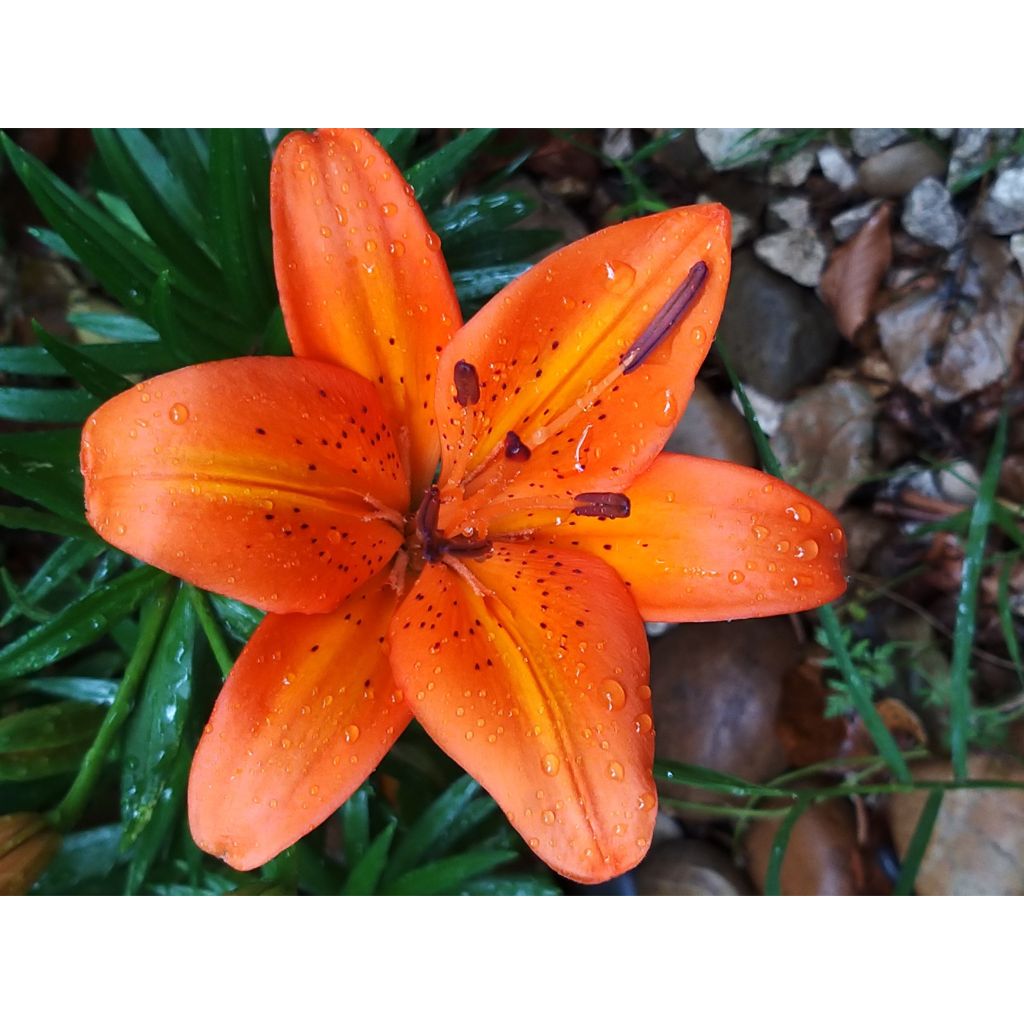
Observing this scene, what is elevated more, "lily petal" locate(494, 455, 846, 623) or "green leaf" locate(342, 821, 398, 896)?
"lily petal" locate(494, 455, 846, 623)

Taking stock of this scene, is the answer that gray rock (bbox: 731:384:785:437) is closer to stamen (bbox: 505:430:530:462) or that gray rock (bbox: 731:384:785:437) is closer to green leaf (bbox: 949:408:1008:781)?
green leaf (bbox: 949:408:1008:781)

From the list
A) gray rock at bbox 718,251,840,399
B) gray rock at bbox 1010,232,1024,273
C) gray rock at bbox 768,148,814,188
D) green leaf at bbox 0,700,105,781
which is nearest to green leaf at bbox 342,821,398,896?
green leaf at bbox 0,700,105,781

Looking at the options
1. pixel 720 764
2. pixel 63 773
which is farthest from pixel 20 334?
pixel 720 764

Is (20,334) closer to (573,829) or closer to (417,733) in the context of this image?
(417,733)

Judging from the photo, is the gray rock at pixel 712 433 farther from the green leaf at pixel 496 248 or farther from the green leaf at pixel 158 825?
the green leaf at pixel 158 825

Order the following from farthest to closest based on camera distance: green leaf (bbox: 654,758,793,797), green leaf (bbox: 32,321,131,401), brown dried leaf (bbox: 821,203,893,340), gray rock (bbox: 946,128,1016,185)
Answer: brown dried leaf (bbox: 821,203,893,340), gray rock (bbox: 946,128,1016,185), green leaf (bbox: 654,758,793,797), green leaf (bbox: 32,321,131,401)

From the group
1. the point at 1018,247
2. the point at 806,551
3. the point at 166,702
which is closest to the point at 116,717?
the point at 166,702

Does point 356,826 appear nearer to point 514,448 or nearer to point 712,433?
point 514,448
